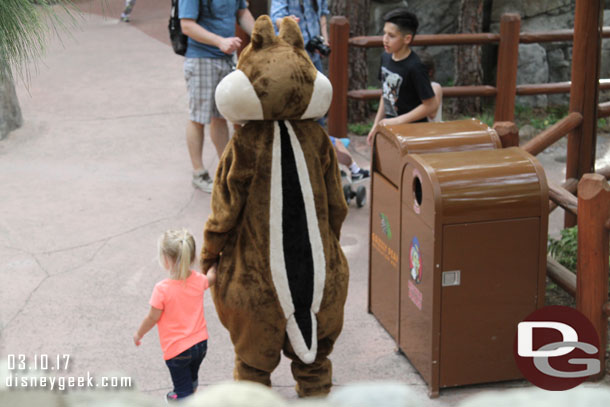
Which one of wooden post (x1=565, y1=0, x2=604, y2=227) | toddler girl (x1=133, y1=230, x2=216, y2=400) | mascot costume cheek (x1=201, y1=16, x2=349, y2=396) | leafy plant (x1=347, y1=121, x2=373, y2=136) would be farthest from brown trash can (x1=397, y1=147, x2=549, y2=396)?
leafy plant (x1=347, y1=121, x2=373, y2=136)

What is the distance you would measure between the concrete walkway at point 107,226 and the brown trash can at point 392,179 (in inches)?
9.5

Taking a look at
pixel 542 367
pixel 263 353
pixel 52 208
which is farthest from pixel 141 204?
pixel 542 367


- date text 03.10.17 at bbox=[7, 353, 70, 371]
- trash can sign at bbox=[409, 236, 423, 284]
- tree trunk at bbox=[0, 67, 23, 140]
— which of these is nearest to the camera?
date text 03.10.17 at bbox=[7, 353, 70, 371]

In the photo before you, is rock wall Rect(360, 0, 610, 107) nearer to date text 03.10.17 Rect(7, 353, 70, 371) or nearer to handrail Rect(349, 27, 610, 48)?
handrail Rect(349, 27, 610, 48)

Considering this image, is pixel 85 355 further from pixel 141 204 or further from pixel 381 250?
pixel 141 204

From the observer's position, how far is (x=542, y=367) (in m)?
3.88

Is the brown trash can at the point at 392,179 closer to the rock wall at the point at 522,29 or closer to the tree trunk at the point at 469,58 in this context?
the tree trunk at the point at 469,58

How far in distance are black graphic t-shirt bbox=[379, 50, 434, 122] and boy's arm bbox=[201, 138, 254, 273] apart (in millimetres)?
2020

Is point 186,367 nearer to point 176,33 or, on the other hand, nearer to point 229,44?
point 229,44

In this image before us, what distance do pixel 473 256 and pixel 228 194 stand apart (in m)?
1.18

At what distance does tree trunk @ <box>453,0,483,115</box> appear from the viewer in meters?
9.70

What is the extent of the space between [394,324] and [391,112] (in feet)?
5.40

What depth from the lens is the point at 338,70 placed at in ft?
24.2
